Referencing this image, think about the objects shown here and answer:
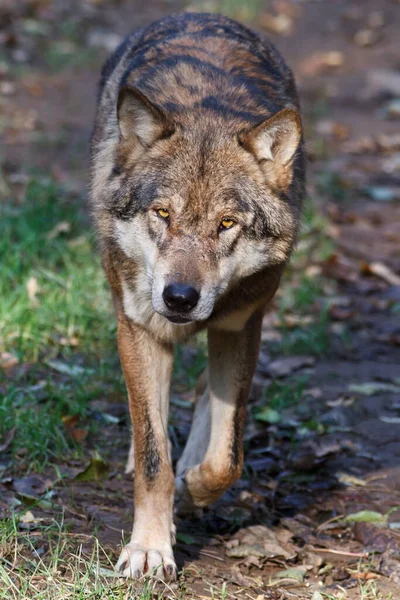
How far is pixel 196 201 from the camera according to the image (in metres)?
3.71

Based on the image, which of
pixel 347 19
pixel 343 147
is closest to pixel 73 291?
pixel 343 147

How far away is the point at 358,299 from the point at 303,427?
207 centimetres

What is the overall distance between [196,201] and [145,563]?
1.42 m

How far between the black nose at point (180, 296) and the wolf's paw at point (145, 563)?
0.97 metres

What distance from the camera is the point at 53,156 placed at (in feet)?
28.3

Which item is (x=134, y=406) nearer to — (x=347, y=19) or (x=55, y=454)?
(x=55, y=454)

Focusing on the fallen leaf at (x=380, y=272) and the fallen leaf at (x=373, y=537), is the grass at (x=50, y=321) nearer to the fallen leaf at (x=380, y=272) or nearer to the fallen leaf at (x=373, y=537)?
the fallen leaf at (x=373, y=537)

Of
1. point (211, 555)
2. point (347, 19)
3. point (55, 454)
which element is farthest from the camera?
point (347, 19)

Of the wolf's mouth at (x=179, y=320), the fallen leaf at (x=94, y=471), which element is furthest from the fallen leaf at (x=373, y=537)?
the wolf's mouth at (x=179, y=320)

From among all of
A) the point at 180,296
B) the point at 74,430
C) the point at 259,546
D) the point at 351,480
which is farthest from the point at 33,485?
the point at 351,480

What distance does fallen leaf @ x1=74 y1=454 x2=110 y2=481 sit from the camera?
4.54 meters

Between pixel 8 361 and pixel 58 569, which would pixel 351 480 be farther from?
pixel 8 361

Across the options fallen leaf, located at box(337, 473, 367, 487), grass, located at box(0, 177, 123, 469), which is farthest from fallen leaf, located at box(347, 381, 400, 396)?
grass, located at box(0, 177, 123, 469)

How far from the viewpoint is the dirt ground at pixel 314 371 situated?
417cm
